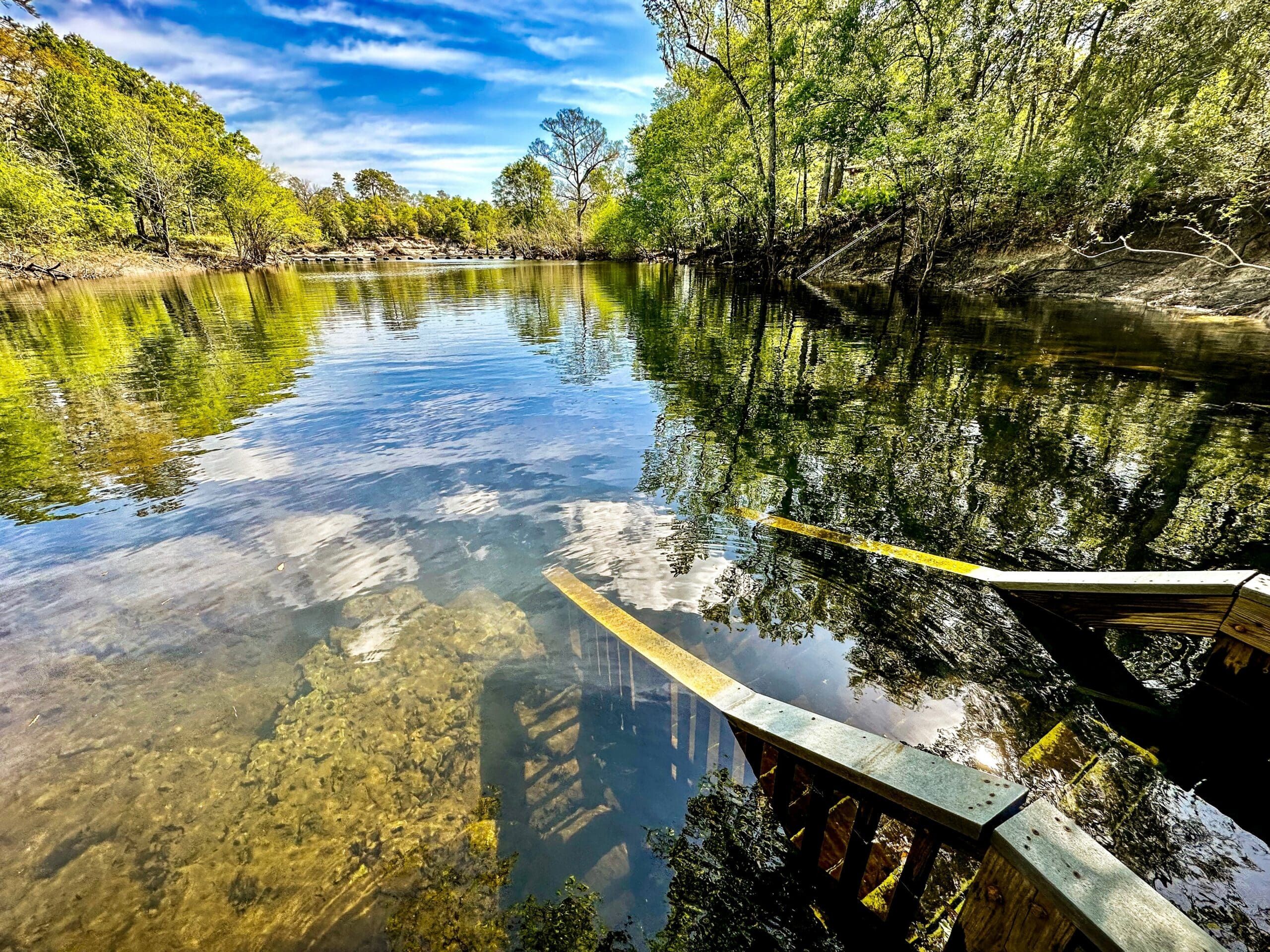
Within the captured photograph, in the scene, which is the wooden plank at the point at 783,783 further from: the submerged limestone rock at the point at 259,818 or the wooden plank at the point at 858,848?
the submerged limestone rock at the point at 259,818

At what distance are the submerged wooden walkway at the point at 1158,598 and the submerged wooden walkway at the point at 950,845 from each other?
1979 millimetres

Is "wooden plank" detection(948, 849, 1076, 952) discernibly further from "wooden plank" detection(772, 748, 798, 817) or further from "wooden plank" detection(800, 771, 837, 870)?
"wooden plank" detection(772, 748, 798, 817)

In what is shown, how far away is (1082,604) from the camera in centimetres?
345

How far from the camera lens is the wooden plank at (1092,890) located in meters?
1.18

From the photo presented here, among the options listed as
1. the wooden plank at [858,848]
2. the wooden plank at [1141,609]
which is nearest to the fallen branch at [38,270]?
the wooden plank at [858,848]

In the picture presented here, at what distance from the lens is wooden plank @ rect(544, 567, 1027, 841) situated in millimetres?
1583

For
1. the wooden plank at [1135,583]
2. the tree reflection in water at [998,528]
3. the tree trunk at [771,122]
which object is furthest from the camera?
the tree trunk at [771,122]

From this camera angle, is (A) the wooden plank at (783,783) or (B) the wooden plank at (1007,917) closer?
(B) the wooden plank at (1007,917)

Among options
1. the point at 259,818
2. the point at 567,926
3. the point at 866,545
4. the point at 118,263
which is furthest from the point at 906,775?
the point at 118,263

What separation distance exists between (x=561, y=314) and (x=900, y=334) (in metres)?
14.0

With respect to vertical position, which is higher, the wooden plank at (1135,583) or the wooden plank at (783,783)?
the wooden plank at (1135,583)

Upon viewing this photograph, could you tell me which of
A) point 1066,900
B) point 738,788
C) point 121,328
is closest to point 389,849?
point 738,788

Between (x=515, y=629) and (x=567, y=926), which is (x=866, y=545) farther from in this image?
(x=567, y=926)

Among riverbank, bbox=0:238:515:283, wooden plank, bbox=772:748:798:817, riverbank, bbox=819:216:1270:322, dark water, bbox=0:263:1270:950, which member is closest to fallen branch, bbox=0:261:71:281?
riverbank, bbox=0:238:515:283
